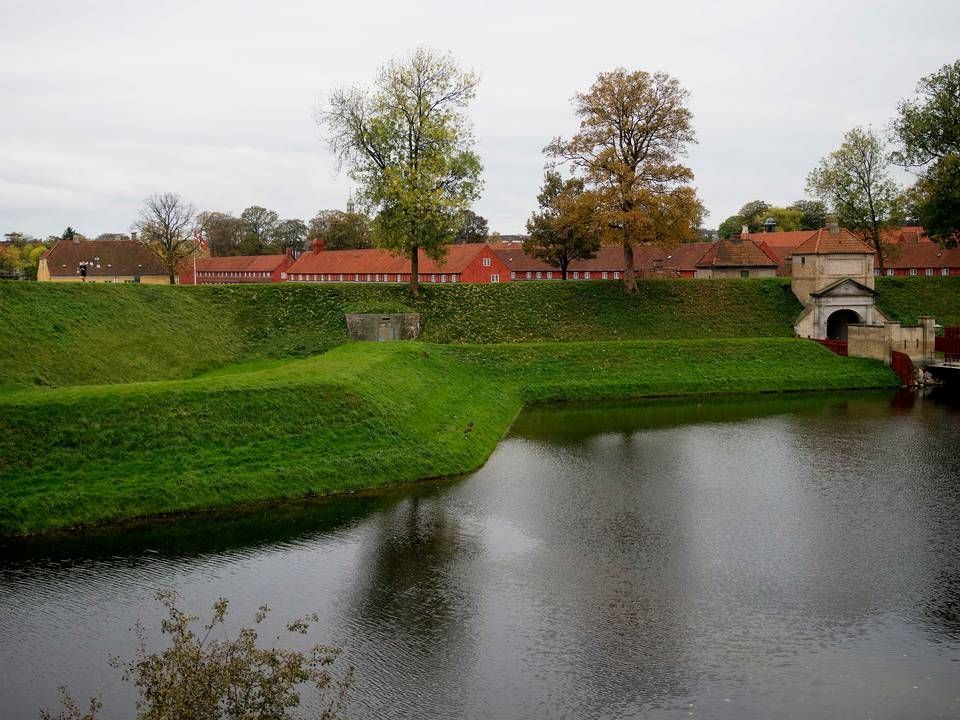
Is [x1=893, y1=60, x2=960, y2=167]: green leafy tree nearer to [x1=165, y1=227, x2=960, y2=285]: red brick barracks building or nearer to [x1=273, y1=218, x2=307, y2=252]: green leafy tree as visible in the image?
[x1=165, y1=227, x2=960, y2=285]: red brick barracks building

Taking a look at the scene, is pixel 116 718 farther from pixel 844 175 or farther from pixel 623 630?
pixel 844 175

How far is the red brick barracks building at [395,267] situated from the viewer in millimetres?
81438

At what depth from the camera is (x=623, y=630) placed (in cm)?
1617

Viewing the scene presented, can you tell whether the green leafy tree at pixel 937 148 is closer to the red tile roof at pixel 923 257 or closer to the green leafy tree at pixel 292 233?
the red tile roof at pixel 923 257

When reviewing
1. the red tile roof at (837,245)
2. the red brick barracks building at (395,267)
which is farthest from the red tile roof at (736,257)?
the red brick barracks building at (395,267)

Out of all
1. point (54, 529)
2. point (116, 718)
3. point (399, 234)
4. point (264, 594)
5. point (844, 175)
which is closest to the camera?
point (116, 718)

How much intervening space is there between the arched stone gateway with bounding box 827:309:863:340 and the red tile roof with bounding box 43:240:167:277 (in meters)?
59.3

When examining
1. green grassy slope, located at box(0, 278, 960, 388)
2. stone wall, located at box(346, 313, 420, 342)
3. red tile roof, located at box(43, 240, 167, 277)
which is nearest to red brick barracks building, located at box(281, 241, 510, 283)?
red tile roof, located at box(43, 240, 167, 277)

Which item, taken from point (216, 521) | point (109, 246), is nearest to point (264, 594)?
point (216, 521)

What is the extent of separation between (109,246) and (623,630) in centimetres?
7726

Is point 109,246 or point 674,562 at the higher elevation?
point 109,246

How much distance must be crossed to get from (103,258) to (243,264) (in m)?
33.9

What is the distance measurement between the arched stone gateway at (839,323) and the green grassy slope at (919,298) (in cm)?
217

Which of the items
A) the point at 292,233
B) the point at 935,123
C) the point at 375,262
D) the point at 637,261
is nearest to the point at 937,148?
the point at 935,123
